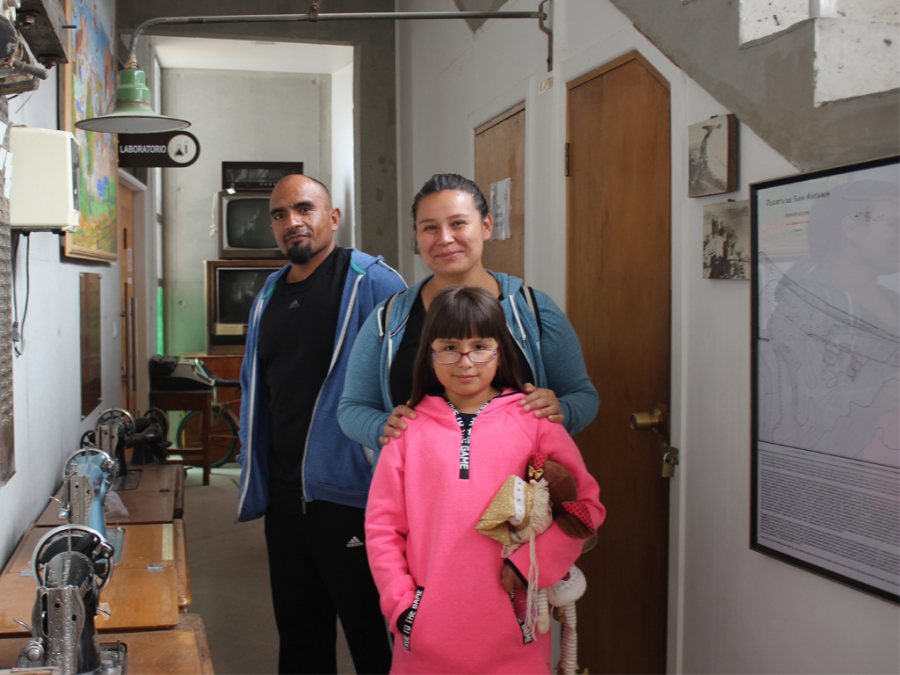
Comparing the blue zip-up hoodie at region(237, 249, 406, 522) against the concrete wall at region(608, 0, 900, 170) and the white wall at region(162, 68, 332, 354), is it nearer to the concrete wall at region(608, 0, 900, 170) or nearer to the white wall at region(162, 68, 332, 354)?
the concrete wall at region(608, 0, 900, 170)

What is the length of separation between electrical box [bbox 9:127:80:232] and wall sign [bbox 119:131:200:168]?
2256 mm

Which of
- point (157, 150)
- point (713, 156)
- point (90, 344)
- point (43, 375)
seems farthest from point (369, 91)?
point (713, 156)

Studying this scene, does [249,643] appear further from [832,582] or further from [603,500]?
[832,582]

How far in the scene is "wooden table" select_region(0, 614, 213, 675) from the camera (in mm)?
1430

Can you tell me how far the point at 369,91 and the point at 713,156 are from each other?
3.62 meters

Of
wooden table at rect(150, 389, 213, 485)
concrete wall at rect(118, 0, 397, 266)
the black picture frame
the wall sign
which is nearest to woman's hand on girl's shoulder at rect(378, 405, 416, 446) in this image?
the wall sign

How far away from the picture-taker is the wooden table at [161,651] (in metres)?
1.43

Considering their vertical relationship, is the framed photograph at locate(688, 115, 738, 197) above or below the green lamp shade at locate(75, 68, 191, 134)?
below

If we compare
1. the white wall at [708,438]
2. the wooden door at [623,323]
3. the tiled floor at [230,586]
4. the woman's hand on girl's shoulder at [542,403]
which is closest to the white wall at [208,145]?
the tiled floor at [230,586]

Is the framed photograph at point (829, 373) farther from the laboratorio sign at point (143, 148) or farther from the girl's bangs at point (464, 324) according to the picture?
the laboratorio sign at point (143, 148)

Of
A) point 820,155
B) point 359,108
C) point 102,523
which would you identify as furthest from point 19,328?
point 359,108

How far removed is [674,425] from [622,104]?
96 centimetres

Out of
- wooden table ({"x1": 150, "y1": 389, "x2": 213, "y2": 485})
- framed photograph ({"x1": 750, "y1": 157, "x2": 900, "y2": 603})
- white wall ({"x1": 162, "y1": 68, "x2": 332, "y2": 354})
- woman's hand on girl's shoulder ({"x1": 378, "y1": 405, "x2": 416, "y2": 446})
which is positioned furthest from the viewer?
white wall ({"x1": 162, "y1": 68, "x2": 332, "y2": 354})

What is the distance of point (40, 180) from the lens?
1.97 metres
